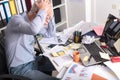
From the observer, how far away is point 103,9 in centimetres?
336

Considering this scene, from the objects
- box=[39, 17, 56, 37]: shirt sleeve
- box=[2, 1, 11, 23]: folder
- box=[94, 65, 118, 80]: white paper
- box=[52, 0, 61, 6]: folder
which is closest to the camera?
Result: box=[94, 65, 118, 80]: white paper

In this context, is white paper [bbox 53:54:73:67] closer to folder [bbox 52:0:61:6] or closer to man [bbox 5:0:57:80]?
man [bbox 5:0:57:80]

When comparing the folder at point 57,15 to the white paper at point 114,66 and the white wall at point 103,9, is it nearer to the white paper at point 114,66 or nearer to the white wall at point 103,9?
the white wall at point 103,9

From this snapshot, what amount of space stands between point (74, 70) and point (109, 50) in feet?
1.21

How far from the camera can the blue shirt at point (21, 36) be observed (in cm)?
150

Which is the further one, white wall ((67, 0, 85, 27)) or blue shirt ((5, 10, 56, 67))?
white wall ((67, 0, 85, 27))

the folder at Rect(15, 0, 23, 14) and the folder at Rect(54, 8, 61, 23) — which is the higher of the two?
the folder at Rect(15, 0, 23, 14)

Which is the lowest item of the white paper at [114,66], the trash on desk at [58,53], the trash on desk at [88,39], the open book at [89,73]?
the open book at [89,73]

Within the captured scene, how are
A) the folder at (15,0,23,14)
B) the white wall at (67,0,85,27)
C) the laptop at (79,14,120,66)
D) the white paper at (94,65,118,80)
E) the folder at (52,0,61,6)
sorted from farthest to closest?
the white wall at (67,0,85,27)
the folder at (52,0,61,6)
the folder at (15,0,23,14)
the laptop at (79,14,120,66)
the white paper at (94,65,118,80)

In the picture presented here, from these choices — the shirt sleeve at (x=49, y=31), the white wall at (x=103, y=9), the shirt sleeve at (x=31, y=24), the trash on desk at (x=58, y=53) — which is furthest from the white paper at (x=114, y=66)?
the white wall at (x=103, y=9)

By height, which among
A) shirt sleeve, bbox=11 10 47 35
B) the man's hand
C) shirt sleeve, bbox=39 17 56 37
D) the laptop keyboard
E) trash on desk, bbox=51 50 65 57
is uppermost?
the man's hand

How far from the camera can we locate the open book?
1.27m

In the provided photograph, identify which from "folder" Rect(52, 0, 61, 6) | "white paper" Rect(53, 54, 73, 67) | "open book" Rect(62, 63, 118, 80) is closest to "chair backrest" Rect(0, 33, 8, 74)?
"white paper" Rect(53, 54, 73, 67)

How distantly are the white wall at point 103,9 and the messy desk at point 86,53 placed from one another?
1.44m
